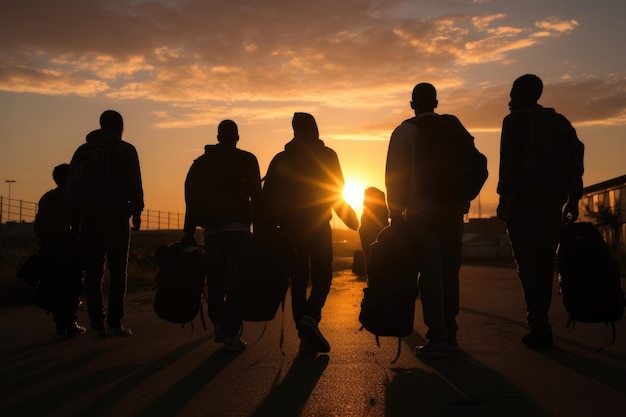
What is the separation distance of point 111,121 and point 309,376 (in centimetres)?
411

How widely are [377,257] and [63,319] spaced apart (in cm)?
390

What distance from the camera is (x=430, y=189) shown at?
7211mm

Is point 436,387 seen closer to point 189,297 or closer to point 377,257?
point 377,257

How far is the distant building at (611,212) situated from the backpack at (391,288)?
50982 mm

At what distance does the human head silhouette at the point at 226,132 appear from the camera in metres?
8.14

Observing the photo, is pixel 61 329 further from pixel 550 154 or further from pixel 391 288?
pixel 550 154

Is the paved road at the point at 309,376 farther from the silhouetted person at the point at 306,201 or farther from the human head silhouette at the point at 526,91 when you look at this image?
the human head silhouette at the point at 526,91

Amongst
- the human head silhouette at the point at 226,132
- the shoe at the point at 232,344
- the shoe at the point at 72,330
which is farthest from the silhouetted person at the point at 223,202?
the shoe at the point at 72,330

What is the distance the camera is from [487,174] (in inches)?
304

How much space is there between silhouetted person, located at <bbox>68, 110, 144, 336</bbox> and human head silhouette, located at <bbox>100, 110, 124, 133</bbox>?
0.07 m

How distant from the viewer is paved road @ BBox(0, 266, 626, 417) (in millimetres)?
5043

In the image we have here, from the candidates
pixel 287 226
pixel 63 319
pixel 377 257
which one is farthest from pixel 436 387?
pixel 63 319

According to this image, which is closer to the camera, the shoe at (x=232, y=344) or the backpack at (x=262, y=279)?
the backpack at (x=262, y=279)

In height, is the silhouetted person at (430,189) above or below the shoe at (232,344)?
above
